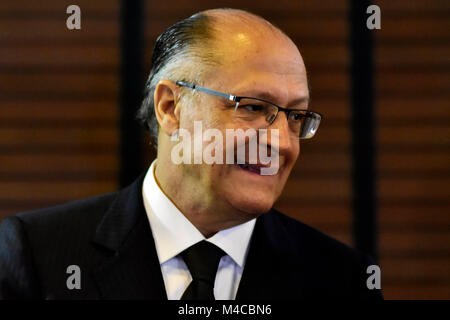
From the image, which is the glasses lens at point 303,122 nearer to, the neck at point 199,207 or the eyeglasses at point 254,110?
the eyeglasses at point 254,110

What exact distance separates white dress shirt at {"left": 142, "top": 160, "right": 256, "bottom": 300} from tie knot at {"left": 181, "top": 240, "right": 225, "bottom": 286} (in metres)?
0.01

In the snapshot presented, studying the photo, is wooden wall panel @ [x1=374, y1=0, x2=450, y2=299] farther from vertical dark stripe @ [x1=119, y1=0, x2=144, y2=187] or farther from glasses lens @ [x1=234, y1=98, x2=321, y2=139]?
glasses lens @ [x1=234, y1=98, x2=321, y2=139]

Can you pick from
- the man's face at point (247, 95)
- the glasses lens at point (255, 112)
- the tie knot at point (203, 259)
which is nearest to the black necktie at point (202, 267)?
the tie knot at point (203, 259)

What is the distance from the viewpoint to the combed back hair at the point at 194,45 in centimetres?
155

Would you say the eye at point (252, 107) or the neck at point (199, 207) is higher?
the eye at point (252, 107)

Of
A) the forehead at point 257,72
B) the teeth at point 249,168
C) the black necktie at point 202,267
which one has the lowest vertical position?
the black necktie at point 202,267

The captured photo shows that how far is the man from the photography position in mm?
1492

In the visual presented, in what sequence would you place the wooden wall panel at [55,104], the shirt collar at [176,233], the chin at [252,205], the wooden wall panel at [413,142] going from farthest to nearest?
the wooden wall panel at [413,142] → the wooden wall panel at [55,104] → the shirt collar at [176,233] → the chin at [252,205]

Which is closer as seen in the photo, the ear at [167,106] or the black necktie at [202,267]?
the black necktie at [202,267]

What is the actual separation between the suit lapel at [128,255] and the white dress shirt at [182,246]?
0.09ft

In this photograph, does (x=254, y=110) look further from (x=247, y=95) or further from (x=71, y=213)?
(x=71, y=213)

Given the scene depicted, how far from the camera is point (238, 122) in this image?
1500mm

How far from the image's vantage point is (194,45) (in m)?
1.58
